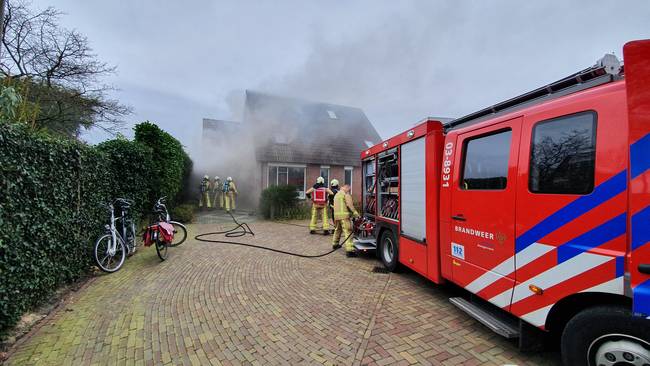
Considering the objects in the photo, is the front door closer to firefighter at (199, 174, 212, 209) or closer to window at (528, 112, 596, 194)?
window at (528, 112, 596, 194)

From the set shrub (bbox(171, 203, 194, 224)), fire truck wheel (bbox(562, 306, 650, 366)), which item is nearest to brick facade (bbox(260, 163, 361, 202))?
shrub (bbox(171, 203, 194, 224))

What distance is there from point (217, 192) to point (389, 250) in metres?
12.4

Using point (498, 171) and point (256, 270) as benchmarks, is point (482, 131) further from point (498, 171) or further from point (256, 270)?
point (256, 270)

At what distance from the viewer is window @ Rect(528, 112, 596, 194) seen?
202 cm

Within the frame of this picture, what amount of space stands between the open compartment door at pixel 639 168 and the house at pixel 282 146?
43.2ft

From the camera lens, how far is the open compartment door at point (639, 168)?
1620 millimetres

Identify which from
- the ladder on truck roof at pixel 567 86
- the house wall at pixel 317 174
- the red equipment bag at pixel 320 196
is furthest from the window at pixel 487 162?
the house wall at pixel 317 174

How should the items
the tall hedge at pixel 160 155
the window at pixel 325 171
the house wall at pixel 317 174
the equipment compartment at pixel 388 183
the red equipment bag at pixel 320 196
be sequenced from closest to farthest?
the equipment compartment at pixel 388 183
the tall hedge at pixel 160 155
the red equipment bag at pixel 320 196
the house wall at pixel 317 174
the window at pixel 325 171

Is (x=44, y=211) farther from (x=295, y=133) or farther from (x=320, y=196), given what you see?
(x=295, y=133)

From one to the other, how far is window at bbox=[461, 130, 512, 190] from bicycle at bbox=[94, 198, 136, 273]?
5.56m

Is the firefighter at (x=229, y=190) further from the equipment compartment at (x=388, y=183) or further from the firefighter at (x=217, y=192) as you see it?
the equipment compartment at (x=388, y=183)

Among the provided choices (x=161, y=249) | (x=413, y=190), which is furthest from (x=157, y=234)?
(x=413, y=190)

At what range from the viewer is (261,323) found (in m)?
3.26

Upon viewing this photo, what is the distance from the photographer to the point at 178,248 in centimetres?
690
